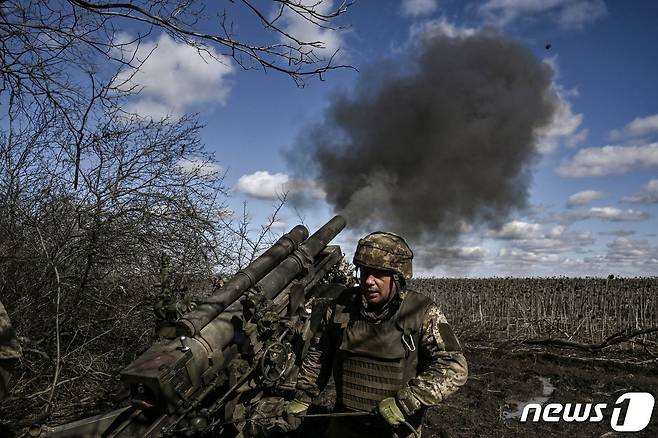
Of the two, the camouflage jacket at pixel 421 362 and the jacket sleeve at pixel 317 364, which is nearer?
the camouflage jacket at pixel 421 362

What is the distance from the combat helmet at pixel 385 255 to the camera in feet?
12.4

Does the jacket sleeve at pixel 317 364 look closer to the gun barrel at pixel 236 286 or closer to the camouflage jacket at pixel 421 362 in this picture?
the camouflage jacket at pixel 421 362

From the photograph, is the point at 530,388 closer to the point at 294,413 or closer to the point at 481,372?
the point at 481,372

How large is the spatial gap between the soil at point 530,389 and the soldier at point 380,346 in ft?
9.81

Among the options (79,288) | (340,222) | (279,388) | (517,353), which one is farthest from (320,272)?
(517,353)

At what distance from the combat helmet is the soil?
3.58m

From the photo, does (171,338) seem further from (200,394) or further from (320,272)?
(320,272)

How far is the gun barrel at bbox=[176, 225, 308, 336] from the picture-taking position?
4.44 metres

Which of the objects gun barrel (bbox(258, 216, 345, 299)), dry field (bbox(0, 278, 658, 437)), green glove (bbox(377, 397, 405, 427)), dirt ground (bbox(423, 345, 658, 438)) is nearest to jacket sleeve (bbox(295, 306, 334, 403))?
green glove (bbox(377, 397, 405, 427))

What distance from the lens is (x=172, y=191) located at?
7.97m

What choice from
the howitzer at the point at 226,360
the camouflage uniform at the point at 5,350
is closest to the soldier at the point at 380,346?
the howitzer at the point at 226,360

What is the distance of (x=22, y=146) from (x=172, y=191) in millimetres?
2123

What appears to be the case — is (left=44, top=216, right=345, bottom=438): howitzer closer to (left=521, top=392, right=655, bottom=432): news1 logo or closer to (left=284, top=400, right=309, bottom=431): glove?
(left=284, top=400, right=309, bottom=431): glove

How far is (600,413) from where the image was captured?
7.73 meters
